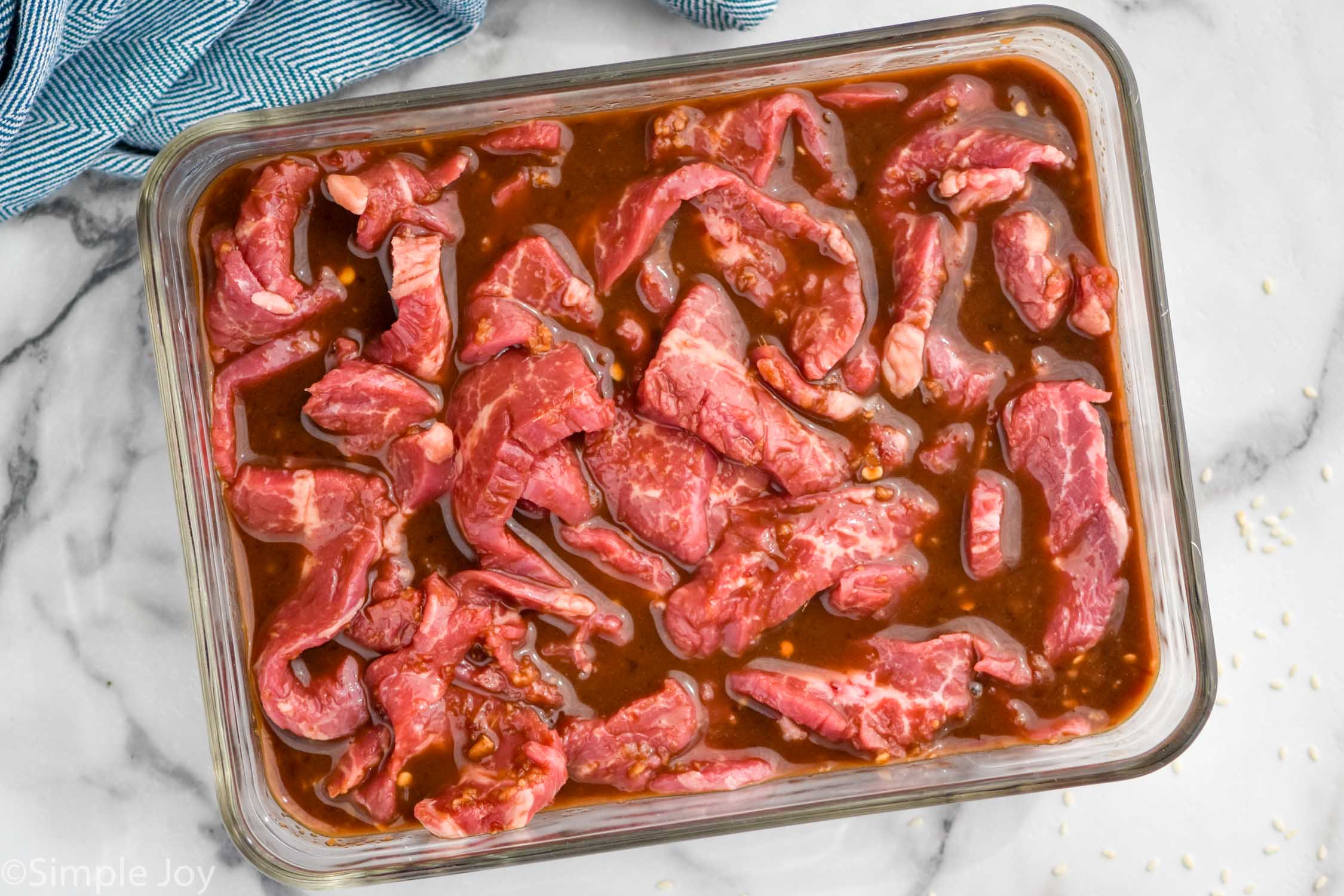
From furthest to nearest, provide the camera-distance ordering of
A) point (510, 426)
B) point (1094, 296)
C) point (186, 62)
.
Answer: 1. point (186, 62)
2. point (1094, 296)
3. point (510, 426)

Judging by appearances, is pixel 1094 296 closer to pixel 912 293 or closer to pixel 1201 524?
pixel 912 293

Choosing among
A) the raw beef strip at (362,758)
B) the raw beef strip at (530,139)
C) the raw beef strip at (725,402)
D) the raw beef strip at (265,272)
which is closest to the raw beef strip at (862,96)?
the raw beef strip at (725,402)

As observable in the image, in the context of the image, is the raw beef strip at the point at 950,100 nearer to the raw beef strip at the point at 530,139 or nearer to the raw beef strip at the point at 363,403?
the raw beef strip at the point at 530,139

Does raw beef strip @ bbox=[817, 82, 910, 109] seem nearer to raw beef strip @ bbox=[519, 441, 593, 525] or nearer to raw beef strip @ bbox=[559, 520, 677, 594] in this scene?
raw beef strip @ bbox=[519, 441, 593, 525]

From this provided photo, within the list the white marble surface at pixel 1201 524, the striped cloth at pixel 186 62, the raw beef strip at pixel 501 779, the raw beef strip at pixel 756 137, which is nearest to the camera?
the raw beef strip at pixel 501 779

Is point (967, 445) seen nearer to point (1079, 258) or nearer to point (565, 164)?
point (1079, 258)

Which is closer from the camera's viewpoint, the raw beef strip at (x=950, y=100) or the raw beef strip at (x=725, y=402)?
the raw beef strip at (x=725, y=402)

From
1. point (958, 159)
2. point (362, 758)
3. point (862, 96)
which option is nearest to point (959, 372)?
point (958, 159)

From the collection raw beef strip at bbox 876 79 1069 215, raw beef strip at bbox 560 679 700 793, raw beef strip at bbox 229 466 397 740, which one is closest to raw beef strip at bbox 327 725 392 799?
raw beef strip at bbox 229 466 397 740
